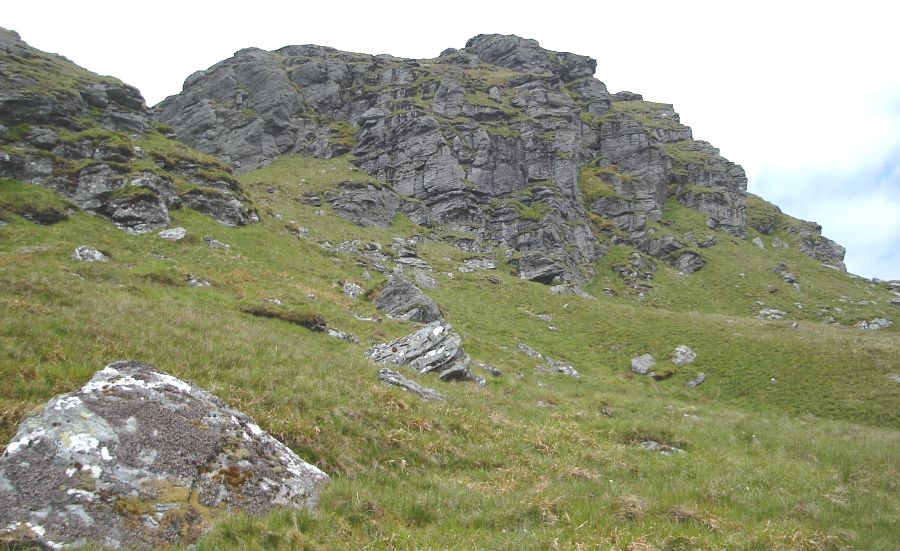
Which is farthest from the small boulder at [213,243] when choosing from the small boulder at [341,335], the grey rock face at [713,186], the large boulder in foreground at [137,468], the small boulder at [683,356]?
the grey rock face at [713,186]

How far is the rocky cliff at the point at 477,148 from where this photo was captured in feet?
303

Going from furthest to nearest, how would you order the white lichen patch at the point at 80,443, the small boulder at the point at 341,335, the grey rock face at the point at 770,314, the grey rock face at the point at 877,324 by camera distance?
the grey rock face at the point at 770,314, the grey rock face at the point at 877,324, the small boulder at the point at 341,335, the white lichen patch at the point at 80,443

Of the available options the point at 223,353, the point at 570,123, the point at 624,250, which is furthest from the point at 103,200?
the point at 570,123

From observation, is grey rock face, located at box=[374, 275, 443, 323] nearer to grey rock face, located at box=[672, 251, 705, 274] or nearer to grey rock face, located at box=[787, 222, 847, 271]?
grey rock face, located at box=[672, 251, 705, 274]

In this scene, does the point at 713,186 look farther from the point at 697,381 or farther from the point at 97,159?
the point at 97,159

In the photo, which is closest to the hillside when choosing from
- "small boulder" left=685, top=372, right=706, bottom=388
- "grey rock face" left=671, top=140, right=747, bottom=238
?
"small boulder" left=685, top=372, right=706, bottom=388

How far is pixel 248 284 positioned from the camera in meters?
29.7

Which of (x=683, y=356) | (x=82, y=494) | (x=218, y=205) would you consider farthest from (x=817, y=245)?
(x=82, y=494)

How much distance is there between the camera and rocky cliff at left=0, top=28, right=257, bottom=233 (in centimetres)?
3650

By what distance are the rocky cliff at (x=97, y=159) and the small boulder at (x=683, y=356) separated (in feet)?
128

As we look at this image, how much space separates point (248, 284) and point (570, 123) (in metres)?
106

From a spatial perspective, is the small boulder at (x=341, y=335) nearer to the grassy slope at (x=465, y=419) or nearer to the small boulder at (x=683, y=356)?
the grassy slope at (x=465, y=419)

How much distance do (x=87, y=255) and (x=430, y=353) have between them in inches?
808

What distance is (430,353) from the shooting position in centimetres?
2134
